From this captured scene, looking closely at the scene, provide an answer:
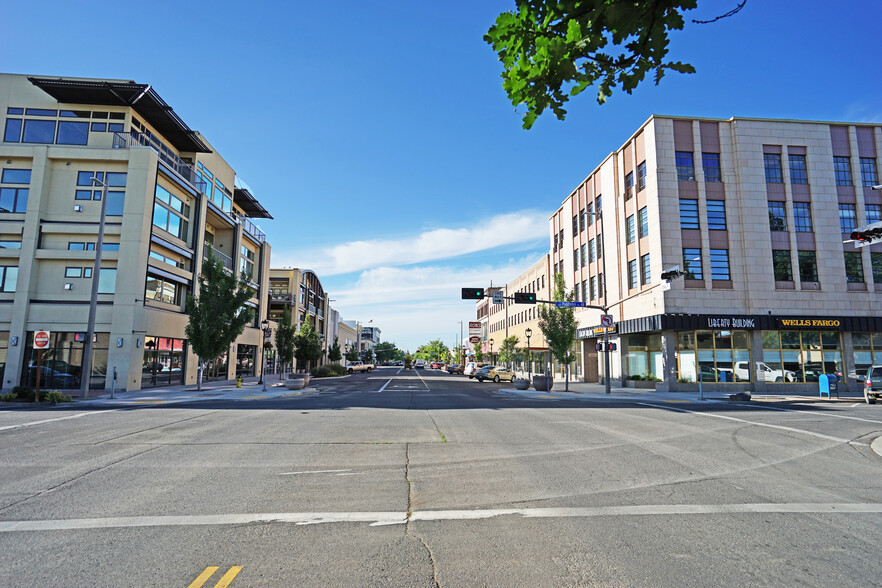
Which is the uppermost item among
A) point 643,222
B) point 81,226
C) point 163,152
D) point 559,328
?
point 163,152

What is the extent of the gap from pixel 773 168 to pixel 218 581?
38.6 m

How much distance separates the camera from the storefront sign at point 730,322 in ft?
97.0

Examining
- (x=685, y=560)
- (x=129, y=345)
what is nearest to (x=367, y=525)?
(x=685, y=560)

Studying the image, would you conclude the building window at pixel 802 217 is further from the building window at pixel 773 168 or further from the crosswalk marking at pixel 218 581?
the crosswalk marking at pixel 218 581

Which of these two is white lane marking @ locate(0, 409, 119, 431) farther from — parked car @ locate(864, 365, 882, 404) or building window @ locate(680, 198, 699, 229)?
parked car @ locate(864, 365, 882, 404)

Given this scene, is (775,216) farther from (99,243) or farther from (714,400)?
(99,243)

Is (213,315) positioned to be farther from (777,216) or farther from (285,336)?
(777,216)

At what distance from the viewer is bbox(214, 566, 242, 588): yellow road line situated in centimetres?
386

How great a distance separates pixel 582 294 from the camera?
142 feet

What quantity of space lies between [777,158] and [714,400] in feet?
60.5

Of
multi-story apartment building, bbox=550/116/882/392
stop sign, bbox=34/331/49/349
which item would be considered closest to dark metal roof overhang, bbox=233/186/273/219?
stop sign, bbox=34/331/49/349

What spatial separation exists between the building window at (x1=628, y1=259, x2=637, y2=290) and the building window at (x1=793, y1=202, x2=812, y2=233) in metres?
10.00

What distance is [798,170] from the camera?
106ft

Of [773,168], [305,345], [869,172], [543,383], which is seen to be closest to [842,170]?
[869,172]
